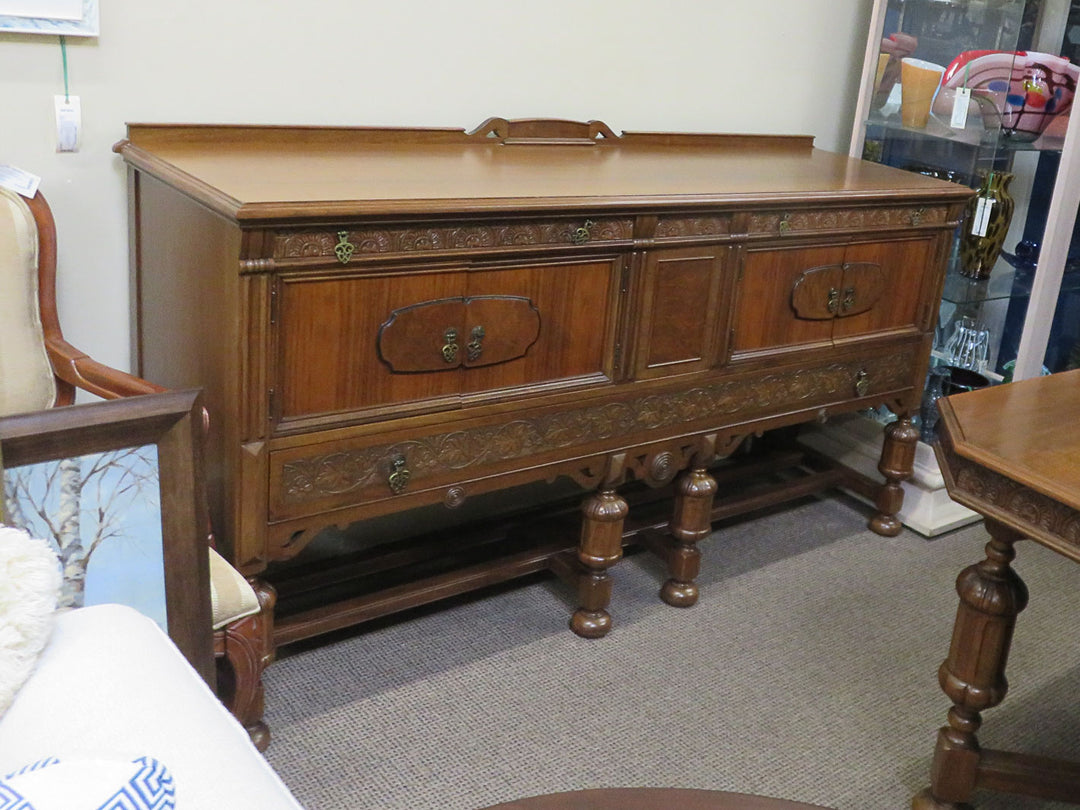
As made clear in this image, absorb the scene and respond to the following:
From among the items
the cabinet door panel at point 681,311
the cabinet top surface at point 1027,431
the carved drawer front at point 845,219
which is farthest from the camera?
the carved drawer front at point 845,219

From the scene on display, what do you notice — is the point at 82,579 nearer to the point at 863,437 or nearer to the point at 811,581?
the point at 811,581

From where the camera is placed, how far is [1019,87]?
A: 2.79 metres

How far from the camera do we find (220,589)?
1.61m

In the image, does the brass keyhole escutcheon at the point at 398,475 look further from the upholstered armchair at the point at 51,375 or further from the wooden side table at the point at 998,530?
the wooden side table at the point at 998,530

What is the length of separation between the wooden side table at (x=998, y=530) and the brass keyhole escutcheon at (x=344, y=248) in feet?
3.18

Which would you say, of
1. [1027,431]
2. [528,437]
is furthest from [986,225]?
[528,437]

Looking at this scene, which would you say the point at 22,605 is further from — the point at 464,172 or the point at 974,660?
the point at 974,660

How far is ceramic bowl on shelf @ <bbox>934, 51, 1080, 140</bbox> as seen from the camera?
9.10 ft

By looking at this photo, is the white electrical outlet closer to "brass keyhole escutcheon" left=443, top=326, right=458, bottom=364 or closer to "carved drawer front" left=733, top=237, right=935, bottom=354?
"brass keyhole escutcheon" left=443, top=326, right=458, bottom=364

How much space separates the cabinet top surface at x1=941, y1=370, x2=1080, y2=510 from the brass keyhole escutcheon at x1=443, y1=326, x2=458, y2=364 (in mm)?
808

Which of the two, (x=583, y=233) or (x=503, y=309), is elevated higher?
(x=583, y=233)

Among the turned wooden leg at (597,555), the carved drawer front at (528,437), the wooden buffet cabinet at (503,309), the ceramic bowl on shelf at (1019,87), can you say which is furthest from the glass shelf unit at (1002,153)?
the turned wooden leg at (597,555)

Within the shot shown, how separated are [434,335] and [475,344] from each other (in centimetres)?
8

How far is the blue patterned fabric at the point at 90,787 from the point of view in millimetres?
743
